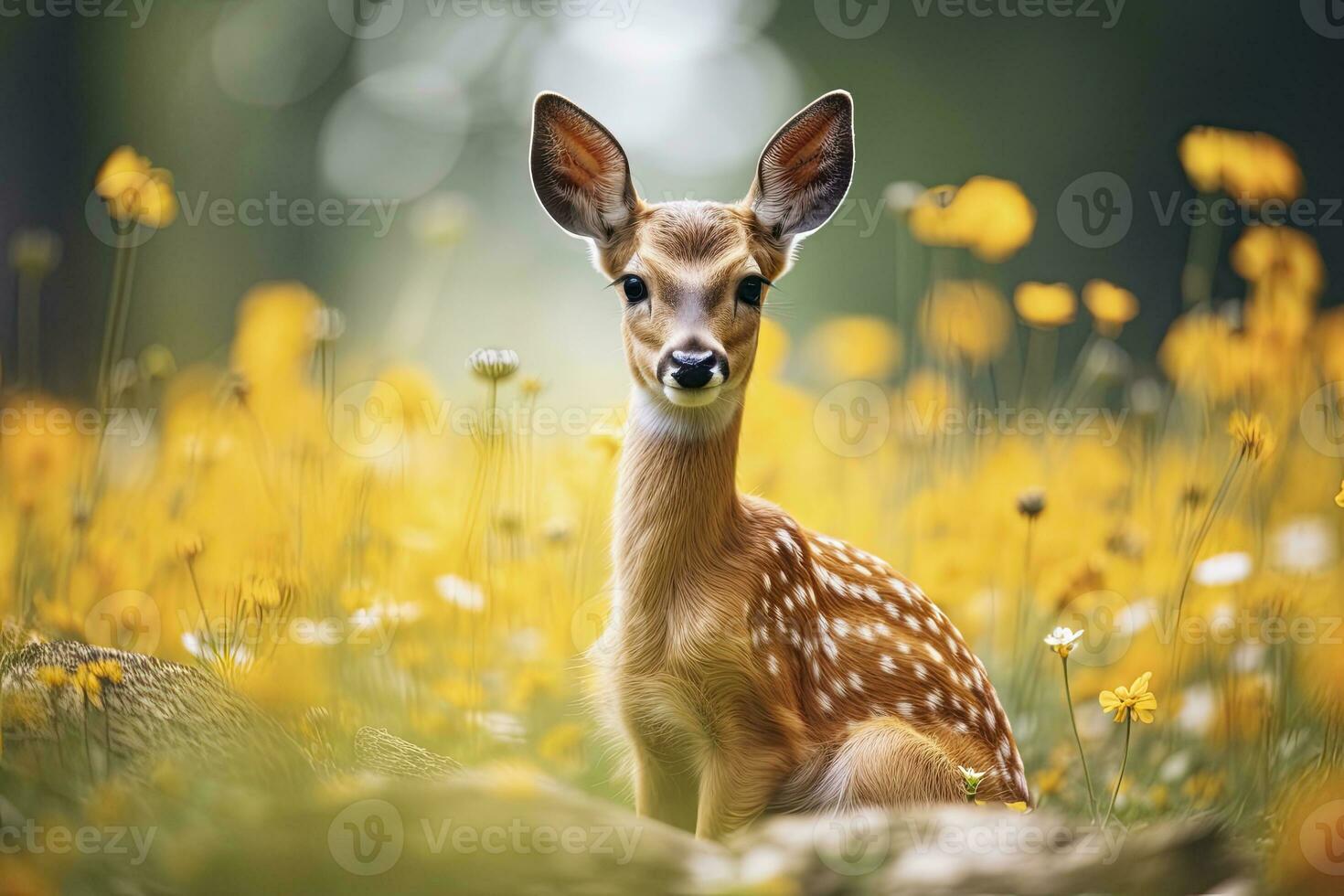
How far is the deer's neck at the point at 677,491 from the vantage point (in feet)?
7.57

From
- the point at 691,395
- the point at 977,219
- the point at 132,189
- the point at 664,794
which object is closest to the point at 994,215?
the point at 977,219

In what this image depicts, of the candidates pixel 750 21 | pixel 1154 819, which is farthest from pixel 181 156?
pixel 1154 819

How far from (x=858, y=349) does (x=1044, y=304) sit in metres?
0.57

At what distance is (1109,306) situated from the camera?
3.07 m

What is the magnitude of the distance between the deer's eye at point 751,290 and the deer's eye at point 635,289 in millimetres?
163

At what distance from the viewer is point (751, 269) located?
7.27 ft

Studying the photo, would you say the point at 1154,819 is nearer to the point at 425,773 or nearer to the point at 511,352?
the point at 425,773

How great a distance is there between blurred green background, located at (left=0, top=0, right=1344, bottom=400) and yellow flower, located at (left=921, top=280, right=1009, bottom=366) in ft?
0.99

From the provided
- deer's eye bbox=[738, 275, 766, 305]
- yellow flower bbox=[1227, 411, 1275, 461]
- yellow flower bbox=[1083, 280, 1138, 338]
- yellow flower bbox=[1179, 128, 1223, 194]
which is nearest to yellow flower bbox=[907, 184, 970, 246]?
yellow flower bbox=[1083, 280, 1138, 338]

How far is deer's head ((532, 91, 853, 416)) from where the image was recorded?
2.17 meters

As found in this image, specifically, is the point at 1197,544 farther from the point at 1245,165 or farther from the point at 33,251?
the point at 33,251

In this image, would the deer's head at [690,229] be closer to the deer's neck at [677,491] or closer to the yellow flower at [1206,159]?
the deer's neck at [677,491]

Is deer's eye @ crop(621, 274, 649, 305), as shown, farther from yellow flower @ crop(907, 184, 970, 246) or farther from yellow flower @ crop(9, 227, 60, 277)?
yellow flower @ crop(9, 227, 60, 277)

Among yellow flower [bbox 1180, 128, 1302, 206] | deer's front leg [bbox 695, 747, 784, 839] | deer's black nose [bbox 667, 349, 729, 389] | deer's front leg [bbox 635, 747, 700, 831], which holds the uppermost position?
yellow flower [bbox 1180, 128, 1302, 206]
